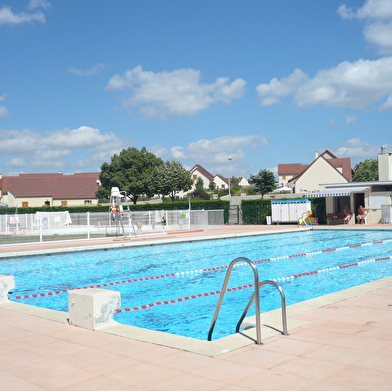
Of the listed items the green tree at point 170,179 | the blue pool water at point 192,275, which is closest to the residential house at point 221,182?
the green tree at point 170,179

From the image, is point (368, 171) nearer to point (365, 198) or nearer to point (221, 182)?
point (365, 198)

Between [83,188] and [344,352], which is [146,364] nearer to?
[344,352]

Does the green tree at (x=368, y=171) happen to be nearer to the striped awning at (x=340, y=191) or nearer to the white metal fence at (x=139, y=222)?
the striped awning at (x=340, y=191)

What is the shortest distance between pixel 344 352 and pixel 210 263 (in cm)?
1098

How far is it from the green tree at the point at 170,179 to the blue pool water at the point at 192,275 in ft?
119

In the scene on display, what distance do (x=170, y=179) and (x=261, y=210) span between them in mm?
24395

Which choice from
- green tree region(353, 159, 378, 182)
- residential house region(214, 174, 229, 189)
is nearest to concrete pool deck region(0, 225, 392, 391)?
green tree region(353, 159, 378, 182)

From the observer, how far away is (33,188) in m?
68.9

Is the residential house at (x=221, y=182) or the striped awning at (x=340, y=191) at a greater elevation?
the residential house at (x=221, y=182)

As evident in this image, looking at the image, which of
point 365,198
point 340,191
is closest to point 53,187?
point 340,191

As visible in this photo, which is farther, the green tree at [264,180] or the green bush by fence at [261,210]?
the green tree at [264,180]

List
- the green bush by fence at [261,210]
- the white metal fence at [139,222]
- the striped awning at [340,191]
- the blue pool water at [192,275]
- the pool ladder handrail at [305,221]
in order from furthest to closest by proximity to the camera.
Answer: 1. the green bush by fence at [261,210]
2. the striped awning at [340,191]
3. the pool ladder handrail at [305,221]
4. the white metal fence at [139,222]
5. the blue pool water at [192,275]

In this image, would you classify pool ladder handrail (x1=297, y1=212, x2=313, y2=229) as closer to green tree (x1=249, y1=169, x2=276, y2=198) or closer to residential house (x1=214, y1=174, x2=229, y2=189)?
green tree (x1=249, y1=169, x2=276, y2=198)

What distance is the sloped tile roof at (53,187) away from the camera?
6806 centimetres
